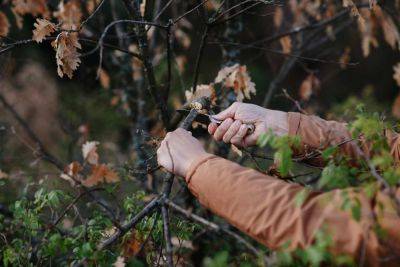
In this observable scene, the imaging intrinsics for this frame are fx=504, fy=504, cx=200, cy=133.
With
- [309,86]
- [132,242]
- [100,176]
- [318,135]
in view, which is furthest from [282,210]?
[309,86]

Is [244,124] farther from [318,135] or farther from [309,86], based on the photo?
[309,86]

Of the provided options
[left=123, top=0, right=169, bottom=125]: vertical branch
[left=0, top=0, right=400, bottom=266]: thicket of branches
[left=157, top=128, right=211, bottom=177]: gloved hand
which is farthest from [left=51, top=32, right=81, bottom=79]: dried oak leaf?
[left=157, top=128, right=211, bottom=177]: gloved hand

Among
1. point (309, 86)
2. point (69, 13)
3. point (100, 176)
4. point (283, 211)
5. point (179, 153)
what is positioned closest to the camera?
point (283, 211)

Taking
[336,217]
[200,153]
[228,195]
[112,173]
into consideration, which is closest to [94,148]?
[112,173]

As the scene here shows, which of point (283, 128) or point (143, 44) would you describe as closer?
point (283, 128)

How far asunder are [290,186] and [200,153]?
1.34 feet

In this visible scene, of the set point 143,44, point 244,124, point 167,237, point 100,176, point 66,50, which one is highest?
point 66,50

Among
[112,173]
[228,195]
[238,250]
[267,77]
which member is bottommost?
[267,77]

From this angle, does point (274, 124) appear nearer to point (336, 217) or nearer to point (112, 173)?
point (336, 217)

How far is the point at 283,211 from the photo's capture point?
176cm

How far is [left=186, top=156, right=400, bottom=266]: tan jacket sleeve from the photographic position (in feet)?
5.46

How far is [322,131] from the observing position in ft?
8.14

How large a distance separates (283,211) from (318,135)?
835 mm

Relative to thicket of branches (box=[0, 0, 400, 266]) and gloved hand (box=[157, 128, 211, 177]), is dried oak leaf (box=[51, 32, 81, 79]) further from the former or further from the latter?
gloved hand (box=[157, 128, 211, 177])
